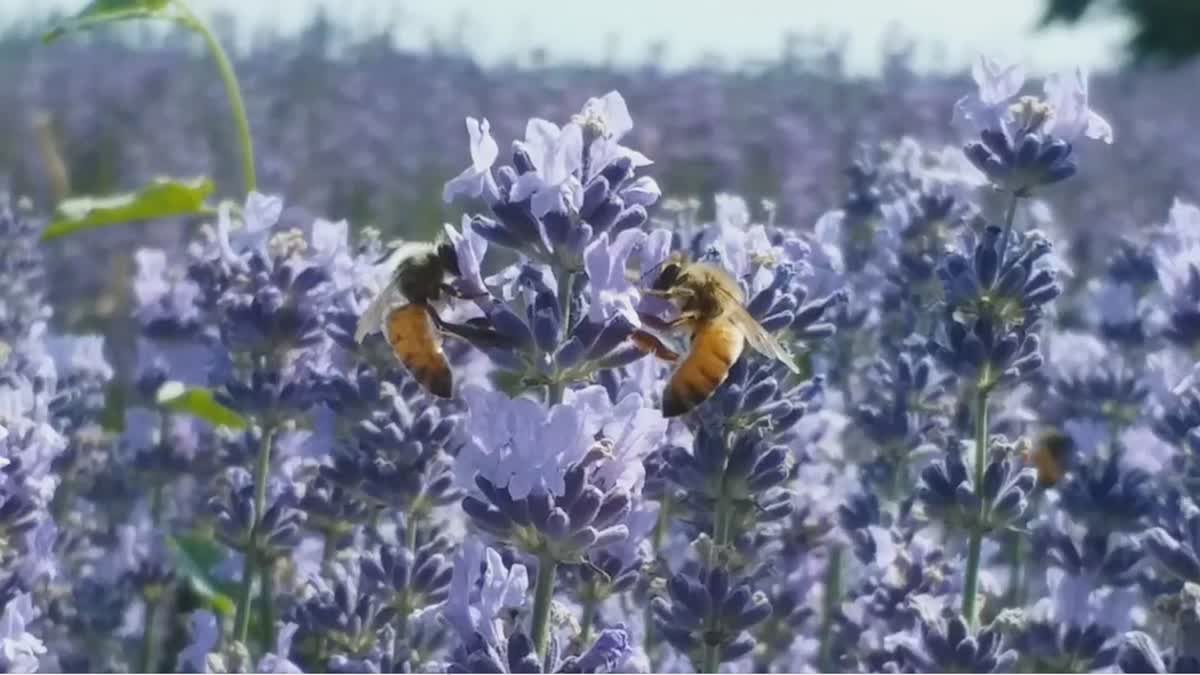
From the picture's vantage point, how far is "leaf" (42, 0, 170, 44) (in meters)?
3.24

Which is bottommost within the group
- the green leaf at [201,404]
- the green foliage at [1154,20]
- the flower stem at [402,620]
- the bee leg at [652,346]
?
the flower stem at [402,620]

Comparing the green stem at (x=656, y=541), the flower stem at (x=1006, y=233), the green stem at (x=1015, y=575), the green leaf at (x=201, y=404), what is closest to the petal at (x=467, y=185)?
the flower stem at (x=1006, y=233)

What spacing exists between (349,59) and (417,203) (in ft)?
13.3

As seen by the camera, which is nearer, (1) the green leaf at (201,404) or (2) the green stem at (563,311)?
(2) the green stem at (563,311)

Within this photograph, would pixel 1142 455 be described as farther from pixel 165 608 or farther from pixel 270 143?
pixel 270 143

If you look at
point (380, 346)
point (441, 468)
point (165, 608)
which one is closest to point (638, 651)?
point (441, 468)

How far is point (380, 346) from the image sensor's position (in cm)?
266

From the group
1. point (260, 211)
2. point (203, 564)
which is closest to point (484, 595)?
point (260, 211)

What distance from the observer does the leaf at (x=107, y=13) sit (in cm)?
324

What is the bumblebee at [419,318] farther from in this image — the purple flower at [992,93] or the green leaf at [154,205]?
the green leaf at [154,205]

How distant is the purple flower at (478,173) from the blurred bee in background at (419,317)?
0.70 ft

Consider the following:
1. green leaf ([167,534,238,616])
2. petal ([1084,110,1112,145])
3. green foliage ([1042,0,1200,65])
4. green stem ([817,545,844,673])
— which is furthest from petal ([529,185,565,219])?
green foliage ([1042,0,1200,65])

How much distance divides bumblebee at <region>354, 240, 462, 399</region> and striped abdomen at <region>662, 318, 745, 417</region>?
0.89ft

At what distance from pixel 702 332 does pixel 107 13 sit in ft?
5.68
